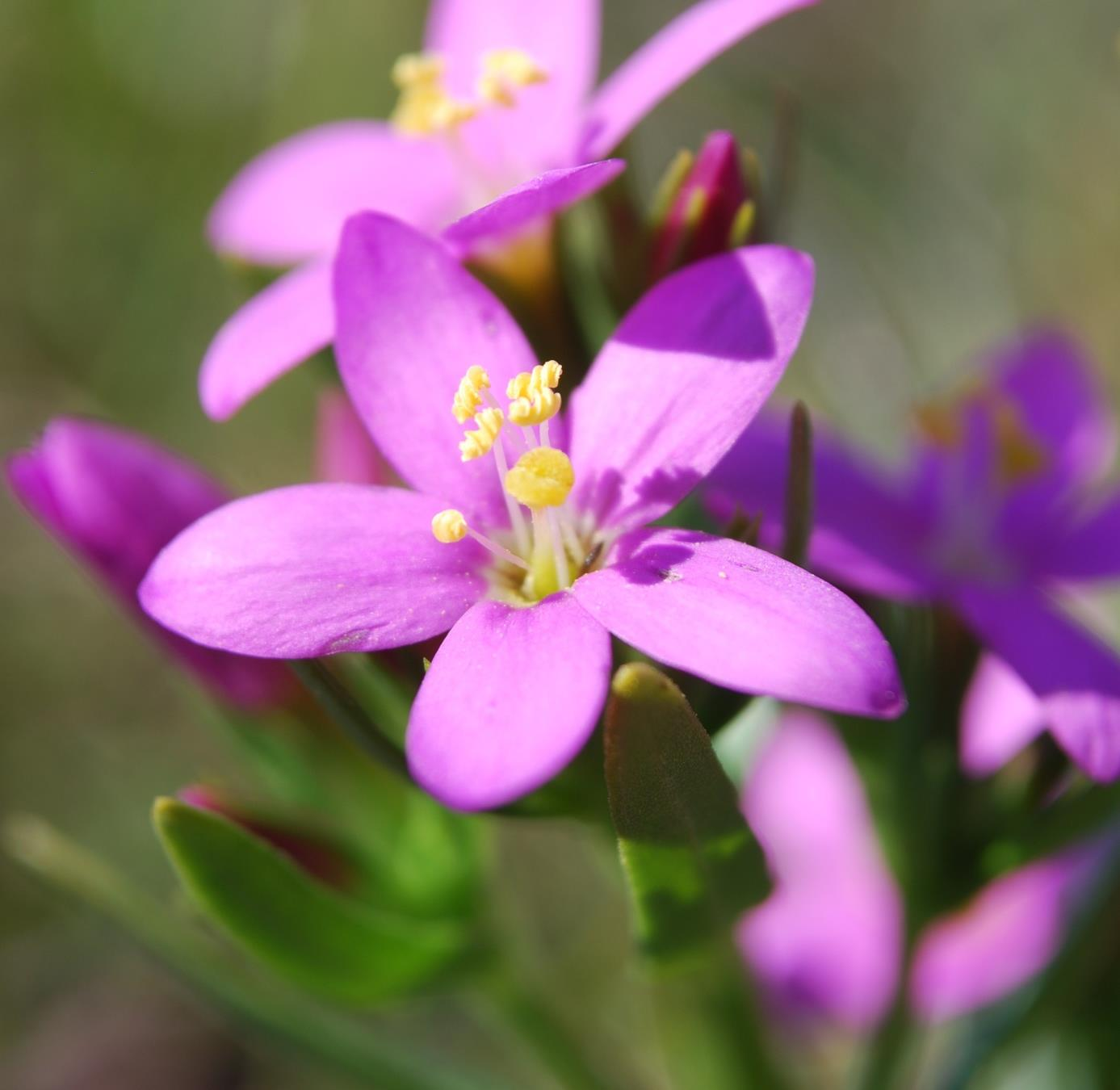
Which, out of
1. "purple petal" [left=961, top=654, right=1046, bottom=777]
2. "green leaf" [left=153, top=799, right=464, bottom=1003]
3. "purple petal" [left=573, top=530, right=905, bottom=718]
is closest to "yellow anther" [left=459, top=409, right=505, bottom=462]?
"purple petal" [left=573, top=530, right=905, bottom=718]

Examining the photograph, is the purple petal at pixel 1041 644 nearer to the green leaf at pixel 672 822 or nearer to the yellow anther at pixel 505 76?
the green leaf at pixel 672 822

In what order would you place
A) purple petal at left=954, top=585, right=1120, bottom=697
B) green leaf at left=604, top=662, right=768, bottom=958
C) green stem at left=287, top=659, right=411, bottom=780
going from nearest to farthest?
green leaf at left=604, top=662, right=768, bottom=958, green stem at left=287, top=659, right=411, bottom=780, purple petal at left=954, top=585, right=1120, bottom=697

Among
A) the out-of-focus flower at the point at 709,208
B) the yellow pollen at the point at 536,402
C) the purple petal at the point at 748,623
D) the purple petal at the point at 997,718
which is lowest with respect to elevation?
the purple petal at the point at 997,718

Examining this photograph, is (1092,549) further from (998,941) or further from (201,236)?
(201,236)

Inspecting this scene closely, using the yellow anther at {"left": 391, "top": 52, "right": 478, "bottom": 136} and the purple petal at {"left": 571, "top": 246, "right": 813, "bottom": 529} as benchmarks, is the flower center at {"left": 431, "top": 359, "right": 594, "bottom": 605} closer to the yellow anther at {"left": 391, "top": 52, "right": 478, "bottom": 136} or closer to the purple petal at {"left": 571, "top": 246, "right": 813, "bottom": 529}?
the purple petal at {"left": 571, "top": 246, "right": 813, "bottom": 529}

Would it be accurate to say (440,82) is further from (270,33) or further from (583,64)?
(270,33)

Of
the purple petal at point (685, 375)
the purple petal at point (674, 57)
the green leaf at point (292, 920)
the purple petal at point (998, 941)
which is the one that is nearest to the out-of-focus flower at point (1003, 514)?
the purple petal at point (685, 375)
